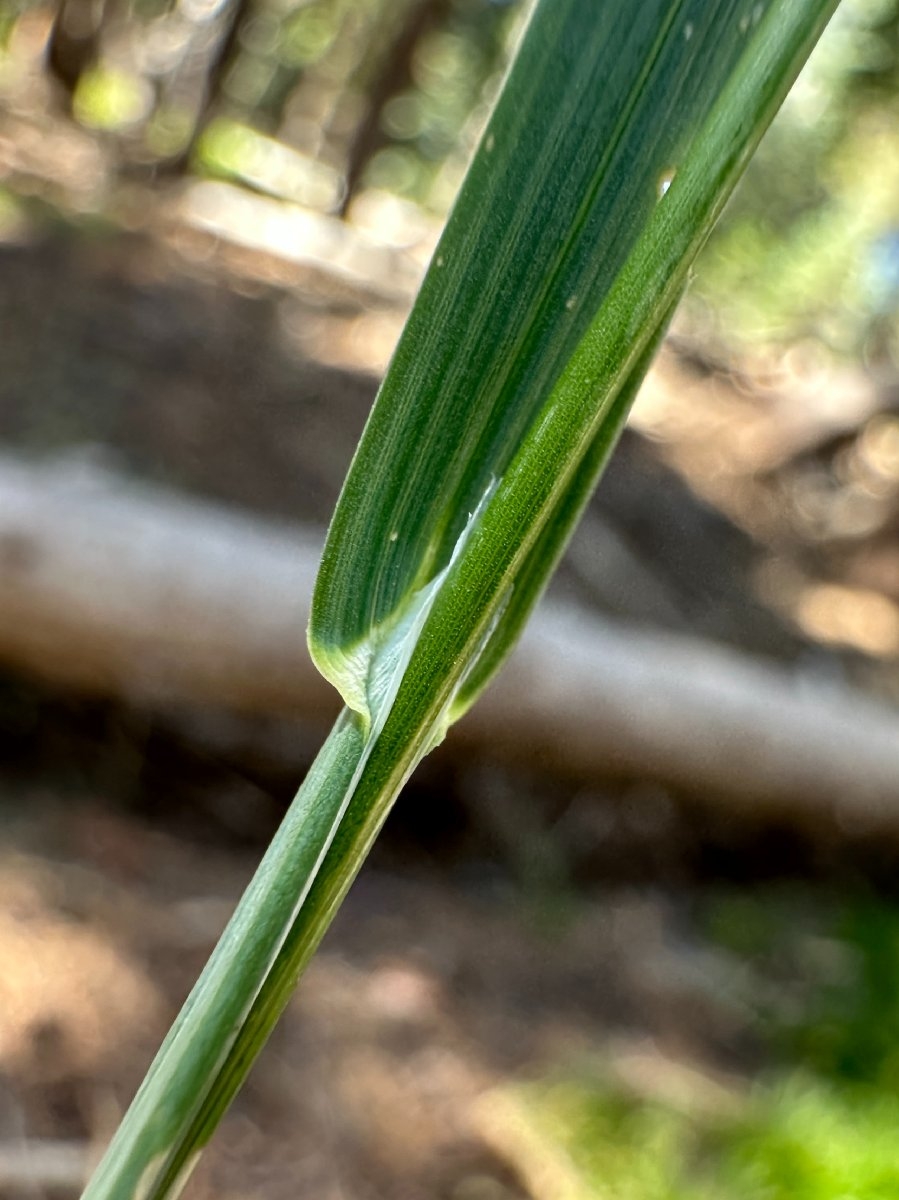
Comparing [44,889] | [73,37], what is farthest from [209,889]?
[73,37]

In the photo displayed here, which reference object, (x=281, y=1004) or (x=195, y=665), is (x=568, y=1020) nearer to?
(x=195, y=665)

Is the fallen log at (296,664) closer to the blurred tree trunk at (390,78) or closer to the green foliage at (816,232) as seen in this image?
the blurred tree trunk at (390,78)

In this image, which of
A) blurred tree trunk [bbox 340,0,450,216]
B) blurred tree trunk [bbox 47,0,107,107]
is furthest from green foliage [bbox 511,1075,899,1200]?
blurred tree trunk [bbox 47,0,107,107]

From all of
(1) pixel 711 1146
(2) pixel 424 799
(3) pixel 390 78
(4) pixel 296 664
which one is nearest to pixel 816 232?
(3) pixel 390 78

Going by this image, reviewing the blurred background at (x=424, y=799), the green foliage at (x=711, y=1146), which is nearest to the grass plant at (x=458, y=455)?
the blurred background at (x=424, y=799)

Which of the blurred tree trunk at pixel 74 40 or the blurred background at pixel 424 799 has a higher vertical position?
the blurred tree trunk at pixel 74 40

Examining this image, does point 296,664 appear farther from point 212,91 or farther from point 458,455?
point 212,91
